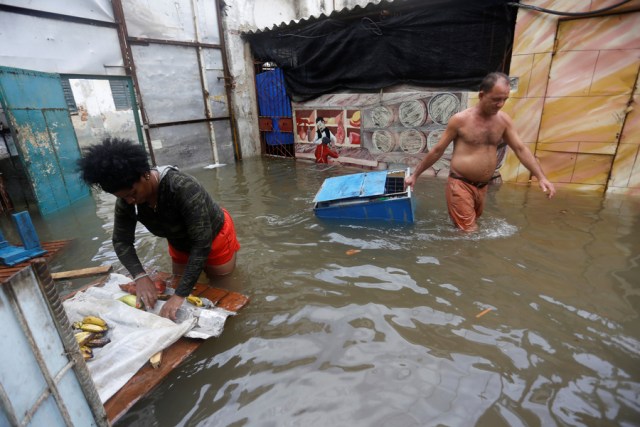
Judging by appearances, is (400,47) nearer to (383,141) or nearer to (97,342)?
(383,141)

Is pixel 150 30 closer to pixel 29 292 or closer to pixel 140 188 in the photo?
pixel 140 188

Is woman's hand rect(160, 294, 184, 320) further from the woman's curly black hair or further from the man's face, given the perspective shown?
the man's face

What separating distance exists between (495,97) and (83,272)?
4.85m

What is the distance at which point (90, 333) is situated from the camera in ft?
7.14

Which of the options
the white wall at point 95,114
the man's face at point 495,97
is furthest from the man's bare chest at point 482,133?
the white wall at point 95,114

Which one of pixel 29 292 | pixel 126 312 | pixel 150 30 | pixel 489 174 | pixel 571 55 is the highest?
pixel 150 30

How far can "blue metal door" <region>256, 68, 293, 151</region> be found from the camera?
9648mm

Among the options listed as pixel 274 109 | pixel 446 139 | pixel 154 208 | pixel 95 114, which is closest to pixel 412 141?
pixel 446 139

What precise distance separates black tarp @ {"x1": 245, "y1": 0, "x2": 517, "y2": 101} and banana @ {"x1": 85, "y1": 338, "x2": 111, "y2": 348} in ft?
22.1

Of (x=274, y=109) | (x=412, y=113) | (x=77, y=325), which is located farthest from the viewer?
(x=274, y=109)

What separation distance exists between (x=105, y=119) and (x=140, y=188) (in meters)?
6.79

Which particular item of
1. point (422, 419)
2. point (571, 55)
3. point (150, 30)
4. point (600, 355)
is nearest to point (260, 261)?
point (422, 419)

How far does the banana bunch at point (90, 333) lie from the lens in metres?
2.08

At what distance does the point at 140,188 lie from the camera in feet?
7.24
